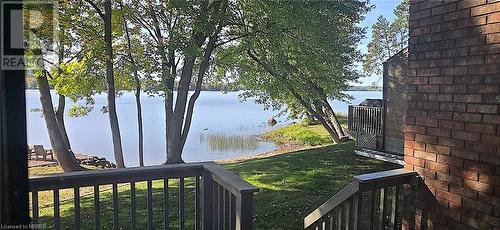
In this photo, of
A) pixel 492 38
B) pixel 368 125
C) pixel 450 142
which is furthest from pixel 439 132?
pixel 368 125

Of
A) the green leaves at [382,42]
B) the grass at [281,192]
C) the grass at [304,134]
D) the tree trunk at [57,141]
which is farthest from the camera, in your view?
the grass at [304,134]

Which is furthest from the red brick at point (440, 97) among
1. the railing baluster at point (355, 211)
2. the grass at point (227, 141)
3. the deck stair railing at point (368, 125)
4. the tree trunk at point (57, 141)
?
the grass at point (227, 141)

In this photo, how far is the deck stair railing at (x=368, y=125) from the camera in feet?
31.7

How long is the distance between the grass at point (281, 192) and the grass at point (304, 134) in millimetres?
6931

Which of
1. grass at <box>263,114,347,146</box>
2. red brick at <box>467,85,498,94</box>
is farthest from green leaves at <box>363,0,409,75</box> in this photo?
red brick at <box>467,85,498,94</box>

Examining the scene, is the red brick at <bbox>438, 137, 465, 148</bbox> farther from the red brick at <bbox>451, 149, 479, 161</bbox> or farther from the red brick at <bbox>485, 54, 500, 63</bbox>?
the red brick at <bbox>485, 54, 500, 63</bbox>

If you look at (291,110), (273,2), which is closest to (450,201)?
(273,2)

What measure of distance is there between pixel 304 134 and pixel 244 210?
1620cm

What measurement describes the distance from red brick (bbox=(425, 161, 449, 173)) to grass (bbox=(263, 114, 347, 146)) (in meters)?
13.6

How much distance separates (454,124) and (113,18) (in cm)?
804

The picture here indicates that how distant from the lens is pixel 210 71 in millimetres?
11750

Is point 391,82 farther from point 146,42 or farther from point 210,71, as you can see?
point 146,42

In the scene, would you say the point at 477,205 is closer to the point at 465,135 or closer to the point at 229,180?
the point at 465,135

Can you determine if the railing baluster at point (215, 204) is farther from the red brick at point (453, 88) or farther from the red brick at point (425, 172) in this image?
the red brick at point (453, 88)
